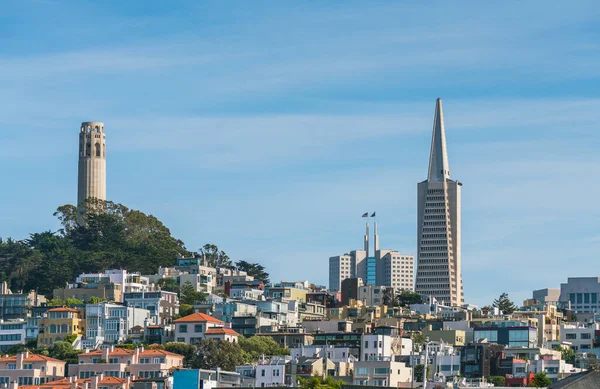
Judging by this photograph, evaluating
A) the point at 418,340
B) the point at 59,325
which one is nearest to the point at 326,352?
the point at 418,340

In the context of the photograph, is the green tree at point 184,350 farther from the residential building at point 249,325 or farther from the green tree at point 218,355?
the residential building at point 249,325

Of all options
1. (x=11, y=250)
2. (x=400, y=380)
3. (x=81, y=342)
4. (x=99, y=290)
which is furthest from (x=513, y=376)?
(x=11, y=250)

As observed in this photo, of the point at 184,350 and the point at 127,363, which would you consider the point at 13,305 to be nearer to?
the point at 184,350

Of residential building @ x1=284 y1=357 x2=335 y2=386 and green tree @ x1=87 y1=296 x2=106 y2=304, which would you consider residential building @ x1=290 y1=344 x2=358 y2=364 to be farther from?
green tree @ x1=87 y1=296 x2=106 y2=304

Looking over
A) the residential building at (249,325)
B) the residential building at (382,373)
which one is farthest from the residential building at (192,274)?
the residential building at (382,373)

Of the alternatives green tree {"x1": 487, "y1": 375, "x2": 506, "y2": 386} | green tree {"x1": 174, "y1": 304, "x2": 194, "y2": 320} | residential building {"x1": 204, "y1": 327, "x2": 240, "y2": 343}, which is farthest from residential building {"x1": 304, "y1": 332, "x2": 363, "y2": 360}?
green tree {"x1": 174, "y1": 304, "x2": 194, "y2": 320}

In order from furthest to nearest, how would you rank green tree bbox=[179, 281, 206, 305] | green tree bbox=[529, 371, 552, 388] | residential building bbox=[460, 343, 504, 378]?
green tree bbox=[179, 281, 206, 305] → residential building bbox=[460, 343, 504, 378] → green tree bbox=[529, 371, 552, 388]
